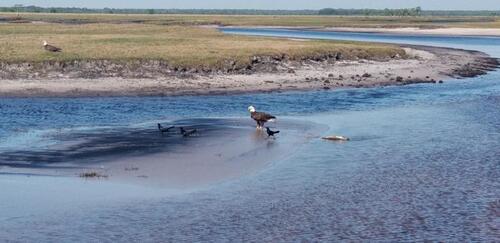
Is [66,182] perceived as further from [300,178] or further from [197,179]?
[300,178]

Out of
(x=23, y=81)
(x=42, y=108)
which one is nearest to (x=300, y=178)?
(x=42, y=108)

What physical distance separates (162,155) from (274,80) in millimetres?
21352

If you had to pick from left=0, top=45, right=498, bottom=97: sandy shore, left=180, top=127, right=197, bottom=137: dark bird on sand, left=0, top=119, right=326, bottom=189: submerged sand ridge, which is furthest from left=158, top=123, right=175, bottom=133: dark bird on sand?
left=0, top=45, right=498, bottom=97: sandy shore

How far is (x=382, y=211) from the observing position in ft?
55.7

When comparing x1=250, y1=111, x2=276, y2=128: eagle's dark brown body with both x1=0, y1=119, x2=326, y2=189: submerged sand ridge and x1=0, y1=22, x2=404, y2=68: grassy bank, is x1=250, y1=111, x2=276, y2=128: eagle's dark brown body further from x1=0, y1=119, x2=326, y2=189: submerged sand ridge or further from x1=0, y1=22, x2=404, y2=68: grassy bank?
x1=0, y1=22, x2=404, y2=68: grassy bank

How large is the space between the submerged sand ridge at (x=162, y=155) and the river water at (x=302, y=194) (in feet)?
1.24

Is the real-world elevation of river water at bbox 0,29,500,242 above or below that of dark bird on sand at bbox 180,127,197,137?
above

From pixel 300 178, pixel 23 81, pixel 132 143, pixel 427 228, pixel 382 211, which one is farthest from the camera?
pixel 23 81

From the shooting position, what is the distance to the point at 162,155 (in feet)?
74.2

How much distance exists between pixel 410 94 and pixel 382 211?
83.4ft

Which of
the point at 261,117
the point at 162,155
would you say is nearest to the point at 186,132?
Result: the point at 261,117

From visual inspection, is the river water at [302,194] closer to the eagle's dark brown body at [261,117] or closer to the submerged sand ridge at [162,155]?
the submerged sand ridge at [162,155]

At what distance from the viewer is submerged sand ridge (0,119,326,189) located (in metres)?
20.0

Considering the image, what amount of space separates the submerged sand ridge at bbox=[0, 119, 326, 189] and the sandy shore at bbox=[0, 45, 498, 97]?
34.2 feet
